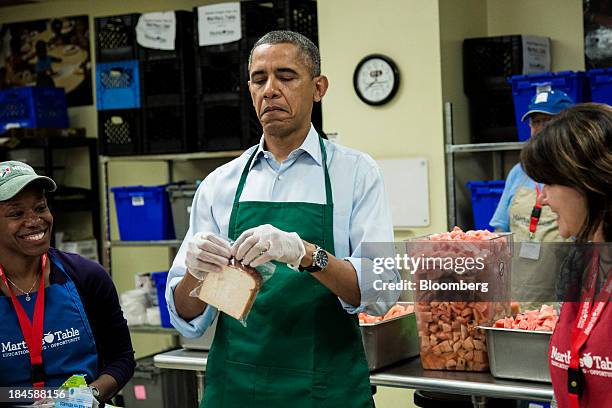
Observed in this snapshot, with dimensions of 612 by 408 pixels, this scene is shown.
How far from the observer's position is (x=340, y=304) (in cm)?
213

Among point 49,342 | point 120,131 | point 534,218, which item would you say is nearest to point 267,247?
point 49,342

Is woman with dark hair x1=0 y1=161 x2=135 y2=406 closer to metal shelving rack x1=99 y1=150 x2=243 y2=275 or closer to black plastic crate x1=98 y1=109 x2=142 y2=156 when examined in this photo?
metal shelving rack x1=99 y1=150 x2=243 y2=275

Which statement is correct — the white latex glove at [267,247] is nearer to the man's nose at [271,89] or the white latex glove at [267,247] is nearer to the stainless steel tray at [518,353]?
the man's nose at [271,89]

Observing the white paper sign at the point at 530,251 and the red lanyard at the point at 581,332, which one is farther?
the white paper sign at the point at 530,251

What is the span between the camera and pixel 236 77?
18.7ft

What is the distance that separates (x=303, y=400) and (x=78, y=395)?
552 millimetres

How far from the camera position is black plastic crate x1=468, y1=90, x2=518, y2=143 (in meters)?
5.22

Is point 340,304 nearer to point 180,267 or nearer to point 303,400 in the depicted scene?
point 303,400

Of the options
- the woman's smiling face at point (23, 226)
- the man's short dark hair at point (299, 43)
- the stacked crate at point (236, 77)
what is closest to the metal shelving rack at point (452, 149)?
the stacked crate at point (236, 77)

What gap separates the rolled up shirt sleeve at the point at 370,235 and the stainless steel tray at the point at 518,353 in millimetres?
847

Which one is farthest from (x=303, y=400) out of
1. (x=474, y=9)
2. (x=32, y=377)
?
(x=474, y=9)

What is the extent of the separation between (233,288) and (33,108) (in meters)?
4.99

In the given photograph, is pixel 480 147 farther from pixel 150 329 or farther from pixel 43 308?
pixel 43 308

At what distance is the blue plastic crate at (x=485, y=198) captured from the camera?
197 inches
